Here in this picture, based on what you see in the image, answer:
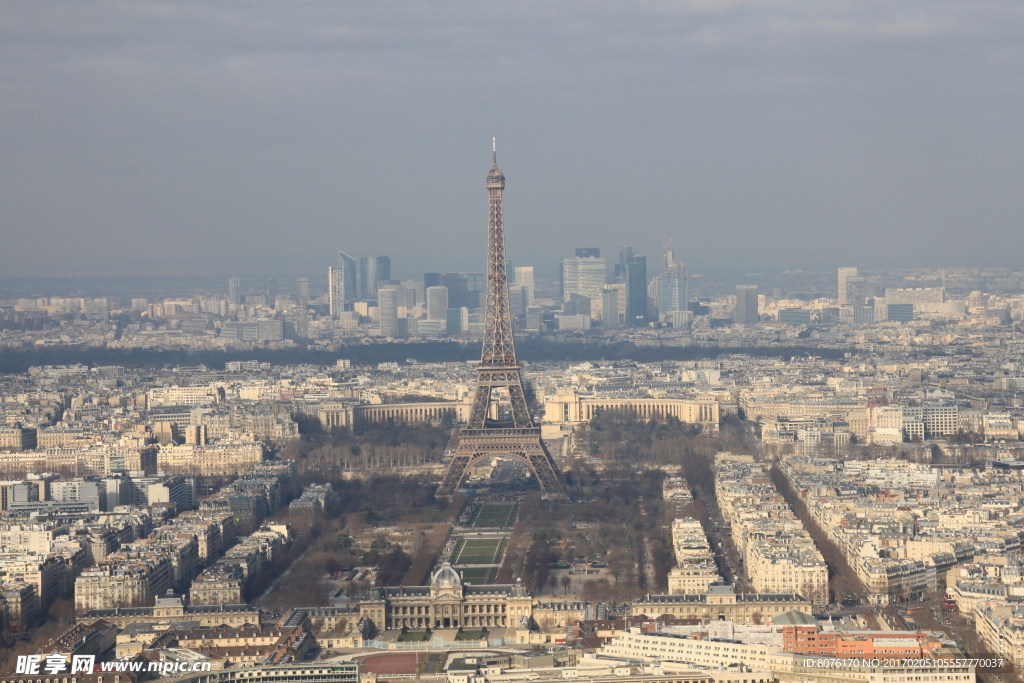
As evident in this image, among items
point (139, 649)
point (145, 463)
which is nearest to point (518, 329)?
point (145, 463)

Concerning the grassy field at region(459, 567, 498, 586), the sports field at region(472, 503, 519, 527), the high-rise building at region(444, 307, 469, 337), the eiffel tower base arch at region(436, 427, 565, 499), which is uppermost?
the high-rise building at region(444, 307, 469, 337)

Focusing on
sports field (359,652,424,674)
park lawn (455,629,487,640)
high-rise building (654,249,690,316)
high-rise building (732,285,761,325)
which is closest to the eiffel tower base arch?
park lawn (455,629,487,640)

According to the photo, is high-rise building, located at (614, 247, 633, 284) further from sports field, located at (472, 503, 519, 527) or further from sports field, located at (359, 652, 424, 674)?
sports field, located at (359, 652, 424, 674)

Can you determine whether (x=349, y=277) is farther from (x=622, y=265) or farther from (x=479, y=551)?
(x=479, y=551)

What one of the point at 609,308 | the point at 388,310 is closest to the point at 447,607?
the point at 388,310

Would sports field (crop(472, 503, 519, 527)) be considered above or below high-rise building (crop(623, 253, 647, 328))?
below

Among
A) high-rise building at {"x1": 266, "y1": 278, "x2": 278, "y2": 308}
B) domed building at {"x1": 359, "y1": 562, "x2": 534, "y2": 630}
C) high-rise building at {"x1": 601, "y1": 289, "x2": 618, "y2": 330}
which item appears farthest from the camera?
high-rise building at {"x1": 266, "y1": 278, "x2": 278, "y2": 308}

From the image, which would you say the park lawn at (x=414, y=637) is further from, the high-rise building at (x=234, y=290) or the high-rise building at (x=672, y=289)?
the high-rise building at (x=234, y=290)
